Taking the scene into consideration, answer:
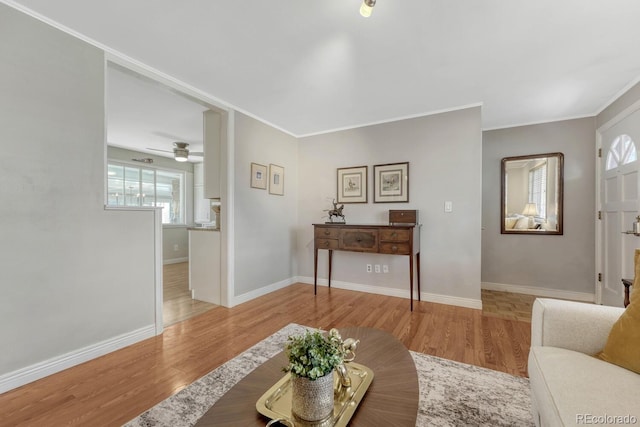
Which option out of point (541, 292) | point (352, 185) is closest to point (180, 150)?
point (352, 185)

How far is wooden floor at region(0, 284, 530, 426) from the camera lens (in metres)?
1.51

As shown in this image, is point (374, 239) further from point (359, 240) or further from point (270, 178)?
point (270, 178)

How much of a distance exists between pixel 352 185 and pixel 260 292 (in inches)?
75.5

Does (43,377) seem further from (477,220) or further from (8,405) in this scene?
(477,220)

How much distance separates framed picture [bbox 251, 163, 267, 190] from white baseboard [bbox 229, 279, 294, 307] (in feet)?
4.44

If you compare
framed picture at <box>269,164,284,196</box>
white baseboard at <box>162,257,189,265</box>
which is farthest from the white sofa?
white baseboard at <box>162,257,189,265</box>

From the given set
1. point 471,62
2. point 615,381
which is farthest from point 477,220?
point 615,381

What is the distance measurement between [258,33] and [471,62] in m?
1.73

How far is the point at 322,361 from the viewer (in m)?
0.86

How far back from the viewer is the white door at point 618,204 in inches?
101

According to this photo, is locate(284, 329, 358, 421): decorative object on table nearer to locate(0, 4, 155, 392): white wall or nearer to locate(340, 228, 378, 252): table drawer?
locate(0, 4, 155, 392): white wall

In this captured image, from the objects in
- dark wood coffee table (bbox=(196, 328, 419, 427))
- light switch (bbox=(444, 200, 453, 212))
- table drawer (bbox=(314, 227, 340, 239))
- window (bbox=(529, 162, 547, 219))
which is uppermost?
window (bbox=(529, 162, 547, 219))

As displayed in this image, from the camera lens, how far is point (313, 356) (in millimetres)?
867

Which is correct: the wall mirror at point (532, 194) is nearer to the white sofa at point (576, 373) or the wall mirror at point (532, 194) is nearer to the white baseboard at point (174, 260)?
the white sofa at point (576, 373)
